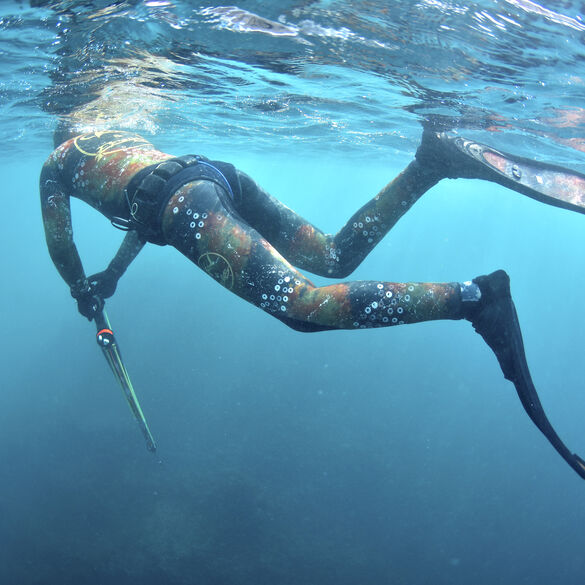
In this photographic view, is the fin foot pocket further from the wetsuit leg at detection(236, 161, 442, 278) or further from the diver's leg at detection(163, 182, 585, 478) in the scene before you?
the wetsuit leg at detection(236, 161, 442, 278)

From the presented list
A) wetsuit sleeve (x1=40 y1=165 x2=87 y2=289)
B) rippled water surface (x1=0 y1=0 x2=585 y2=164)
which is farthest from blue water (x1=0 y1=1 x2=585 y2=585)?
wetsuit sleeve (x1=40 y1=165 x2=87 y2=289)

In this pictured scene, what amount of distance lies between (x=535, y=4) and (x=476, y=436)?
17.5m

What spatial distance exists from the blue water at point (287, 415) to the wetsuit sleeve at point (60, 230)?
3.51 metres

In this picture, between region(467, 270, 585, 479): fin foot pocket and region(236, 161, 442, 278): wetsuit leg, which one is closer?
region(467, 270, 585, 479): fin foot pocket

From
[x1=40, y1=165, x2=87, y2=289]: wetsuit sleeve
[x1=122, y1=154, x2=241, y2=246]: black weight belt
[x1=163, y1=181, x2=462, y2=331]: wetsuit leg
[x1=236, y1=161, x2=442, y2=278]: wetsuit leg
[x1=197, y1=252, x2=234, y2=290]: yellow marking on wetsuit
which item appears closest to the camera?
[x1=163, y1=181, x2=462, y2=331]: wetsuit leg

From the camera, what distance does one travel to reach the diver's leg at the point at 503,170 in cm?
399

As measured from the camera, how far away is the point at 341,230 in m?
4.81

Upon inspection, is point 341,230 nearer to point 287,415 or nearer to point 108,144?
point 108,144

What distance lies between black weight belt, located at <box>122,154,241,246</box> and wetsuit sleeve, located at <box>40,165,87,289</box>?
893 millimetres

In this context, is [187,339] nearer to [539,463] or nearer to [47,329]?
[47,329]

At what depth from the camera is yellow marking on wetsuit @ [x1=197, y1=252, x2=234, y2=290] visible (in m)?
3.35

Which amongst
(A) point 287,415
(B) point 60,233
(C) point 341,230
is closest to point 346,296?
(C) point 341,230

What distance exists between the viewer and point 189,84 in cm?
1061

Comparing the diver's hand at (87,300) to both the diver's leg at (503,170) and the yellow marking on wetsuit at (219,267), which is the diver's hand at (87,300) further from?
the diver's leg at (503,170)
